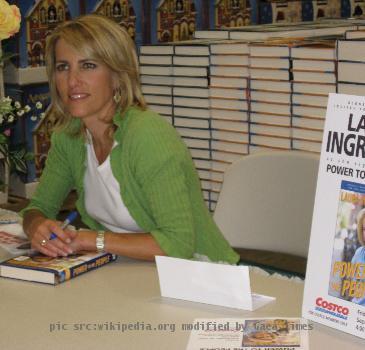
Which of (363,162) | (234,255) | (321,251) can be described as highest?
(363,162)

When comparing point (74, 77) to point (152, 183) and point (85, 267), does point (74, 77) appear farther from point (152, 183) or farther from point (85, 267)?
point (85, 267)

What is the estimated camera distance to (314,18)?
539 cm

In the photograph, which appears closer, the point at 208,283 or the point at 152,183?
the point at 208,283

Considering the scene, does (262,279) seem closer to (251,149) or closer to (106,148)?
(106,148)

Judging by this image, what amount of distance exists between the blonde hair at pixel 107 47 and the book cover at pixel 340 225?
94 centimetres

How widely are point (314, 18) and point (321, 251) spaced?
3972 millimetres

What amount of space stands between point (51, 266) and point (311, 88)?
4.72ft

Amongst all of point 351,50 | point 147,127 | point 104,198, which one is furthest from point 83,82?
point 351,50

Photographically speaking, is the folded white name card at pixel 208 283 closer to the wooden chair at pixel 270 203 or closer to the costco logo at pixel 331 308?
the costco logo at pixel 331 308

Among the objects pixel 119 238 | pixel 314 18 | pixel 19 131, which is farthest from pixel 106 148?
pixel 314 18

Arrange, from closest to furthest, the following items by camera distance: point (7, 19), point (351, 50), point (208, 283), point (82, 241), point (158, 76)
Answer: point (208, 283), point (7, 19), point (82, 241), point (351, 50), point (158, 76)

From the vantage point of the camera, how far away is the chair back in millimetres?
2352

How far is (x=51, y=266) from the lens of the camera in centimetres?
199

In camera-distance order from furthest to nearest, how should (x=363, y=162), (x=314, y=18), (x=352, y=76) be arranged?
(x=314, y=18), (x=352, y=76), (x=363, y=162)
